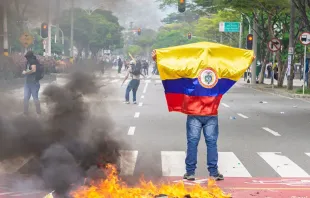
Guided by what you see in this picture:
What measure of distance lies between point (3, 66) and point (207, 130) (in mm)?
3011

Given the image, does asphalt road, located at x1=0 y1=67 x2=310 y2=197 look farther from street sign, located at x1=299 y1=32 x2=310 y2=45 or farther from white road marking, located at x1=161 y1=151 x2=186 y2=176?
street sign, located at x1=299 y1=32 x2=310 y2=45

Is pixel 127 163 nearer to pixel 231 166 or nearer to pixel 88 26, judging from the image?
pixel 231 166

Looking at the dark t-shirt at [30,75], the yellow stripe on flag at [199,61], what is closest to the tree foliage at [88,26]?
the yellow stripe on flag at [199,61]

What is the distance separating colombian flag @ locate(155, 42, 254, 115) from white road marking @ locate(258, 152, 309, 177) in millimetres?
1887

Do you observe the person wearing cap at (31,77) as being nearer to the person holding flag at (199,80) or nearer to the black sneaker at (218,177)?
the person holding flag at (199,80)

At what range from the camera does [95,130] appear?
866 cm

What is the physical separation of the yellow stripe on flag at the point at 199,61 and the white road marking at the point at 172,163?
162 cm

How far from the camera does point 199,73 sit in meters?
8.54

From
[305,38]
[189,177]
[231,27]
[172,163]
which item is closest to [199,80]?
[189,177]

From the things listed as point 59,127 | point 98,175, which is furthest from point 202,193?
point 59,127

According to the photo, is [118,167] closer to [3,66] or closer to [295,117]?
[3,66]

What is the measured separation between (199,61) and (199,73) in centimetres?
17

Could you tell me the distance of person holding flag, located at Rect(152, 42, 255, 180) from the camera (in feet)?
28.1

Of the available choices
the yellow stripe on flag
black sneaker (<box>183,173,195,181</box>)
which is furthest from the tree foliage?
black sneaker (<box>183,173,195,181</box>)
